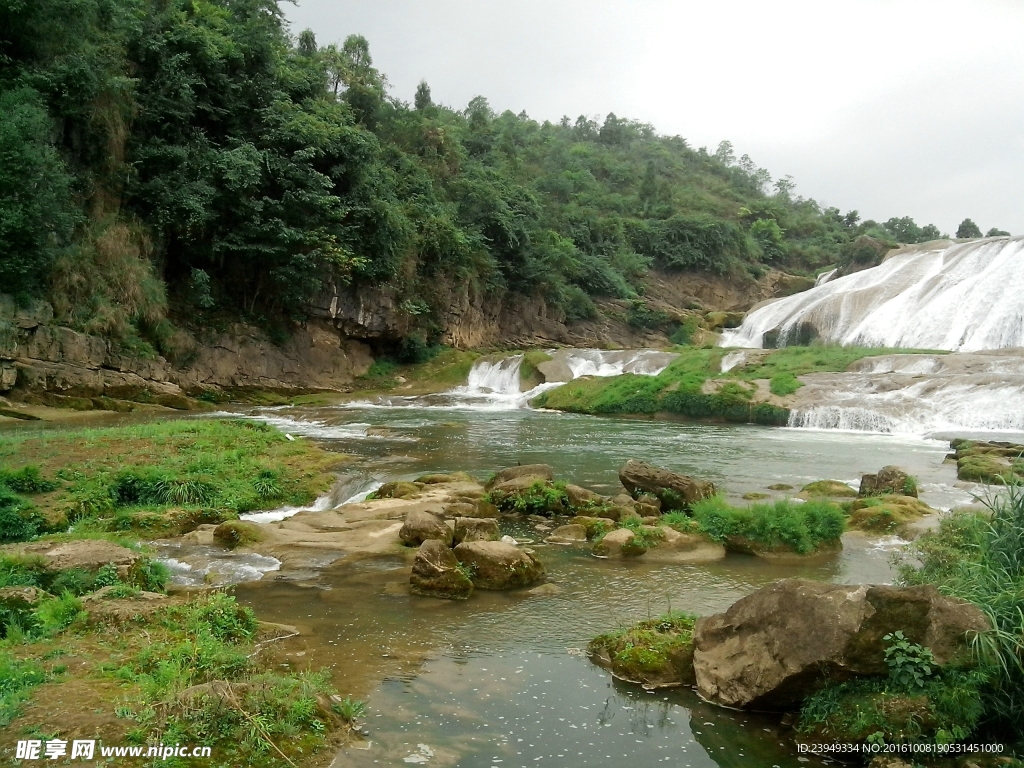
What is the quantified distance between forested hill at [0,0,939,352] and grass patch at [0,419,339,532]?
10.1 metres

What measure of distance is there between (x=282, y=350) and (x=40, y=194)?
11842 millimetres

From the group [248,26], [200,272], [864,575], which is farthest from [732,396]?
[248,26]

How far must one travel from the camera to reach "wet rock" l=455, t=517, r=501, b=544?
962cm

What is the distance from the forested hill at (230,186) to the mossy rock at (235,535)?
50.9 feet

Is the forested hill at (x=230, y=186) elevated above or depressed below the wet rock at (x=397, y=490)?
above

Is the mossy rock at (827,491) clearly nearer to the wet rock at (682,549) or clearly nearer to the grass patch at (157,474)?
the wet rock at (682,549)

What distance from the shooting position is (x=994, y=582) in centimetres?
518

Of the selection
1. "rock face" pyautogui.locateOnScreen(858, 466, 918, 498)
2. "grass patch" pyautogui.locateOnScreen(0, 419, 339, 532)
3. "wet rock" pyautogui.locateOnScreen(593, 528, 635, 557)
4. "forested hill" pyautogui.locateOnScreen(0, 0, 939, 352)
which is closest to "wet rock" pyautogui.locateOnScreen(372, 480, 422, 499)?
"grass patch" pyautogui.locateOnScreen(0, 419, 339, 532)

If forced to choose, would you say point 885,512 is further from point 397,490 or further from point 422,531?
point 397,490

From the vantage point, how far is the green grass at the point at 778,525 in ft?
32.3

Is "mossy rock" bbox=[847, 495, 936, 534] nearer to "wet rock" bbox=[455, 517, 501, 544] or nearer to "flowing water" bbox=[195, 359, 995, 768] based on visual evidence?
"flowing water" bbox=[195, 359, 995, 768]

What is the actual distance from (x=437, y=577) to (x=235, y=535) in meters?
3.14

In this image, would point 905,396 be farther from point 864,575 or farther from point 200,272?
point 200,272

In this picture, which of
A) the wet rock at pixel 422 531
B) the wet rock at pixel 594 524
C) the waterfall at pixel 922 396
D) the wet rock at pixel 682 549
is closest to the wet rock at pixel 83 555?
the wet rock at pixel 422 531
